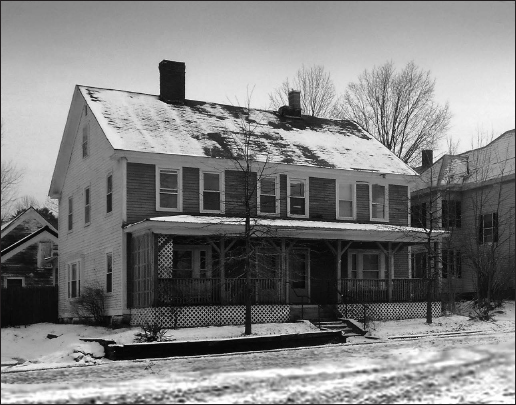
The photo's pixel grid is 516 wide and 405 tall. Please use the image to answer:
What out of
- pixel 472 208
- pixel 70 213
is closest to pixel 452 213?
pixel 472 208

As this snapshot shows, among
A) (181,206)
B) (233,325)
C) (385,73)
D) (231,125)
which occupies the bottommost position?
(233,325)

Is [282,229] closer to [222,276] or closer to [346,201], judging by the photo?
[222,276]

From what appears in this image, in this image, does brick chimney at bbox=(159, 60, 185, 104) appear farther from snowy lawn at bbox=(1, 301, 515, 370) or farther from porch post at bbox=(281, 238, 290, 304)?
snowy lawn at bbox=(1, 301, 515, 370)

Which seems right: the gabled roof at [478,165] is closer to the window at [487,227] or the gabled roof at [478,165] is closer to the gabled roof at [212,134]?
the window at [487,227]

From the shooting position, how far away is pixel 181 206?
87.8ft

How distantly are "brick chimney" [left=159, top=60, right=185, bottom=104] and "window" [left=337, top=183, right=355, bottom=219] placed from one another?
289 inches

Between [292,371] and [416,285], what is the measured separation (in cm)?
1909

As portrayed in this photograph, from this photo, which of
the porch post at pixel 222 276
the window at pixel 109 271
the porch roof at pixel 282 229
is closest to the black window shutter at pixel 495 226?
the porch roof at pixel 282 229

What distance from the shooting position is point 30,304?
33.1 m

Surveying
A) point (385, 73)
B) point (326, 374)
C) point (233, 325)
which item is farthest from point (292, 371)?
point (385, 73)

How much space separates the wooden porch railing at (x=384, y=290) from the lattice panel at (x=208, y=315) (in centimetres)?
305

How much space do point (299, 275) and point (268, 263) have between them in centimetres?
162

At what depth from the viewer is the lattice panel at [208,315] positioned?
23.4 meters

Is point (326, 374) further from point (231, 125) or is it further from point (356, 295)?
point (231, 125)
